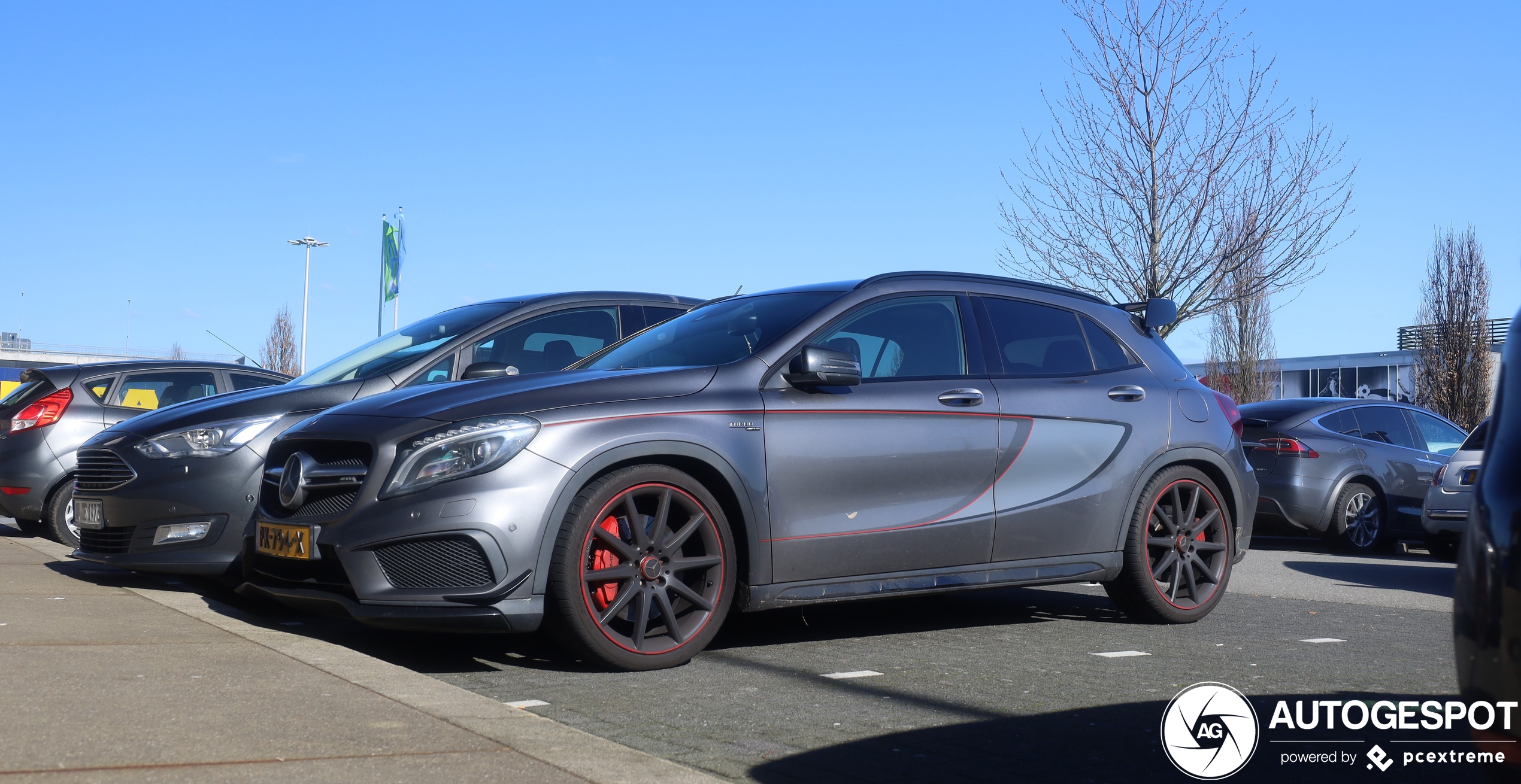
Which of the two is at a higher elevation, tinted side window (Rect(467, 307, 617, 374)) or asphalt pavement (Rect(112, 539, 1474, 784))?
tinted side window (Rect(467, 307, 617, 374))

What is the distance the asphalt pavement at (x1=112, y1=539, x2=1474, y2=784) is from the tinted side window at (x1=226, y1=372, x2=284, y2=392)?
4397mm

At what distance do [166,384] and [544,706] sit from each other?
26.4 ft

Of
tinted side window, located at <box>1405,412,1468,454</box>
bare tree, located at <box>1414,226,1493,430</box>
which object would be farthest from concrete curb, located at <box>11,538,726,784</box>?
bare tree, located at <box>1414,226,1493,430</box>

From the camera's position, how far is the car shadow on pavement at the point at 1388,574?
8695 mm

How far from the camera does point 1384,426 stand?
12523 mm

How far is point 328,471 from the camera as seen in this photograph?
4922mm

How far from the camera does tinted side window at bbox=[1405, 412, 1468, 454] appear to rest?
12.8 meters

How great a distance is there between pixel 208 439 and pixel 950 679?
3.99m

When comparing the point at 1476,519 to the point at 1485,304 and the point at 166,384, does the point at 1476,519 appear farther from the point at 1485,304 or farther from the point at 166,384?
the point at 1485,304

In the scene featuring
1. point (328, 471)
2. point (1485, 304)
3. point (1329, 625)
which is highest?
point (1485, 304)

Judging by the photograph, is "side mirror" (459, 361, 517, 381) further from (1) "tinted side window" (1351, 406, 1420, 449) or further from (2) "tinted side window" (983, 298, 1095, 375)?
(1) "tinted side window" (1351, 406, 1420, 449)

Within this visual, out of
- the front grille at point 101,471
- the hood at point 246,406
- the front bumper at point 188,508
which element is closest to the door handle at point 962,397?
the hood at point 246,406

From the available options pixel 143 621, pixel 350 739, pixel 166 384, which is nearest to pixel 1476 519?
pixel 350 739

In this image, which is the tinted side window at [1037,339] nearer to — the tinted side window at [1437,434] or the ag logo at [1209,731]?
the ag logo at [1209,731]
